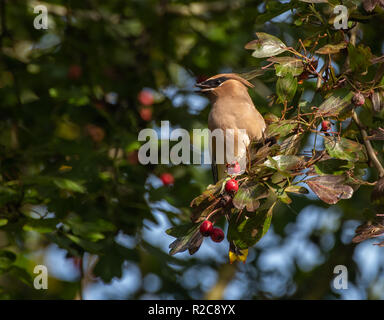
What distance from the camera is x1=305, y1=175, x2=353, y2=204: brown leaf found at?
2223 mm

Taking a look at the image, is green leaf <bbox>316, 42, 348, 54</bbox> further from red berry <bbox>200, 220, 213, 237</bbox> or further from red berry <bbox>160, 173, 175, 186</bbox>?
red berry <bbox>160, 173, 175, 186</bbox>

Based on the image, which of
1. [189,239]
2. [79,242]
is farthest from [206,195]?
[79,242]

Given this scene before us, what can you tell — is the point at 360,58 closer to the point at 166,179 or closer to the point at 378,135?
the point at 378,135

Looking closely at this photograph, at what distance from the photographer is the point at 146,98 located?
476 centimetres

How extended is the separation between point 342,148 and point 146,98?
8.72 feet

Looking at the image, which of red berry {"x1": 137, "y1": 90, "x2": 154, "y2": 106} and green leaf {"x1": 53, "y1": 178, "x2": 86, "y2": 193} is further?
red berry {"x1": 137, "y1": 90, "x2": 154, "y2": 106}

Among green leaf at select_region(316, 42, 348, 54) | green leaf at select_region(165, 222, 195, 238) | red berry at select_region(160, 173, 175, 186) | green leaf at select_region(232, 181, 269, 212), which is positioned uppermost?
green leaf at select_region(316, 42, 348, 54)

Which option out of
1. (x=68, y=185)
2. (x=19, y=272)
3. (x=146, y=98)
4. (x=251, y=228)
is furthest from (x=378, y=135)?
(x=146, y=98)

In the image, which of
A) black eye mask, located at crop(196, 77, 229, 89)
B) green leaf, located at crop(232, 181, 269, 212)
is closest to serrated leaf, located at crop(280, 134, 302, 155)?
green leaf, located at crop(232, 181, 269, 212)

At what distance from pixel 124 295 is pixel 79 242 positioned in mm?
2639

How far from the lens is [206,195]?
2.36 metres

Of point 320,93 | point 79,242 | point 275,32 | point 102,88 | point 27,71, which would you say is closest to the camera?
point 320,93

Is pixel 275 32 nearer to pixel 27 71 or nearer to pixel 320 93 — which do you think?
pixel 320 93

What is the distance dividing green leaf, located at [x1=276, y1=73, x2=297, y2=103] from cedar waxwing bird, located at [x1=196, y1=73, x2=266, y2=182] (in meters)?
0.58
